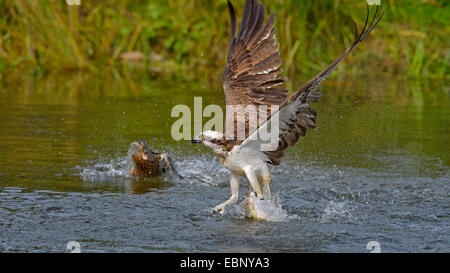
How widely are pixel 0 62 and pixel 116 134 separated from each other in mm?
6954

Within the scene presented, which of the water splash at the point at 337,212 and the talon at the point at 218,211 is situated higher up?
the talon at the point at 218,211

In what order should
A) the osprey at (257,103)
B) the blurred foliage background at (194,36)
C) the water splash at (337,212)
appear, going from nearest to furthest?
1. the osprey at (257,103)
2. the water splash at (337,212)
3. the blurred foliage background at (194,36)

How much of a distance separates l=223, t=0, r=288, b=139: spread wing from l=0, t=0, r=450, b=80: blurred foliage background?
5947mm

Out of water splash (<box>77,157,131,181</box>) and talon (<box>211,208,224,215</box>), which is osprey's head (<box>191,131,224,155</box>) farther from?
water splash (<box>77,157,131,181</box>)

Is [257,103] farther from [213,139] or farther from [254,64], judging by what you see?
[213,139]

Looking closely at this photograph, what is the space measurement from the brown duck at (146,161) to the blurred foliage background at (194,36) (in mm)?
6174

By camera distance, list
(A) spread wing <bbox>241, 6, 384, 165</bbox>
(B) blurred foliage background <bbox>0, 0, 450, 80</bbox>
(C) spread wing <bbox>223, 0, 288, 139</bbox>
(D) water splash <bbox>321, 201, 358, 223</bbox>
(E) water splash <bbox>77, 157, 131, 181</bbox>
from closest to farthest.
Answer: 1. (A) spread wing <bbox>241, 6, 384, 165</bbox>
2. (D) water splash <bbox>321, 201, 358, 223</bbox>
3. (C) spread wing <bbox>223, 0, 288, 139</bbox>
4. (E) water splash <bbox>77, 157, 131, 181</bbox>
5. (B) blurred foliage background <bbox>0, 0, 450, 80</bbox>

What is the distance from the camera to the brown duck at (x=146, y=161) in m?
7.72

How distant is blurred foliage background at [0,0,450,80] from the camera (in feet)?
47.9

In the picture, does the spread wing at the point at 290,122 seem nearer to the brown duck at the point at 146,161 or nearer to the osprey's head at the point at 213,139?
the osprey's head at the point at 213,139

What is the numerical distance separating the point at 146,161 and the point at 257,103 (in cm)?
123

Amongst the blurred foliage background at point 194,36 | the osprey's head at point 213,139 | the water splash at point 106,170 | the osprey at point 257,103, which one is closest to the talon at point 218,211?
the osprey at point 257,103

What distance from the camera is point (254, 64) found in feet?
24.9

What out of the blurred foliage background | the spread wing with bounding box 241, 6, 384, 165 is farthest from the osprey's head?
the blurred foliage background
